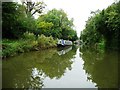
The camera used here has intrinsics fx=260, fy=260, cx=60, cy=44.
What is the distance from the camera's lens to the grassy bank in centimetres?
2103

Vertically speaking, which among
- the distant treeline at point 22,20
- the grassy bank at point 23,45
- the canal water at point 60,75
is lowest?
the canal water at point 60,75

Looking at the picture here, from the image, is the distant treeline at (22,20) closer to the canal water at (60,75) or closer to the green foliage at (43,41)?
the green foliage at (43,41)

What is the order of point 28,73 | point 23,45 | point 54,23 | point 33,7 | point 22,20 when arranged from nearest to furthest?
point 28,73 < point 23,45 < point 22,20 < point 33,7 < point 54,23

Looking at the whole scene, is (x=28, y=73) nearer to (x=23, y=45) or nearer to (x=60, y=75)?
(x=60, y=75)

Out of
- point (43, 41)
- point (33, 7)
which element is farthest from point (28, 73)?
point (33, 7)

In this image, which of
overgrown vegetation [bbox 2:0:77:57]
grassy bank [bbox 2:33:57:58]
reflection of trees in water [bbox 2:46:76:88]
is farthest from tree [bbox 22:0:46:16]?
reflection of trees in water [bbox 2:46:76:88]

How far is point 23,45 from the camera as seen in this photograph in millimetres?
28000

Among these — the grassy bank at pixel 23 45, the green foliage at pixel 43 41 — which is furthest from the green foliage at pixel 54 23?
the green foliage at pixel 43 41

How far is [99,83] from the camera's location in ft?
31.4

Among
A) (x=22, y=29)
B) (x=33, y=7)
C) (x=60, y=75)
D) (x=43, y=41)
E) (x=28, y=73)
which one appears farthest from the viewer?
(x=33, y=7)

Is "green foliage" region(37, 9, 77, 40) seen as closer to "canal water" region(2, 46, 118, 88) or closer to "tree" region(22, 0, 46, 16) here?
"tree" region(22, 0, 46, 16)

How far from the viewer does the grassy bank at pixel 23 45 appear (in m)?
21.0

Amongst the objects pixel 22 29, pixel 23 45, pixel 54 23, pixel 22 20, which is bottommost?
pixel 23 45

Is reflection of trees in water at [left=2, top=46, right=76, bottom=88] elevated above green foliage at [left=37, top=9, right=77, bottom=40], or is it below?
below
